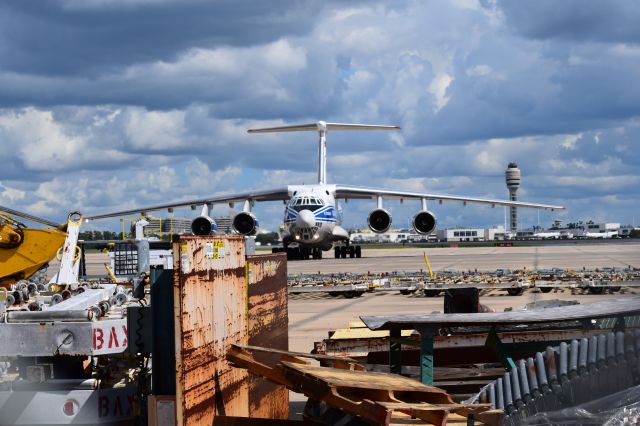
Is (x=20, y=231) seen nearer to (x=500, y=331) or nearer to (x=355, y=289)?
(x=500, y=331)

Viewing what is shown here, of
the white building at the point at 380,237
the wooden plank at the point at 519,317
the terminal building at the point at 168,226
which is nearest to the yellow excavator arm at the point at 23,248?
the wooden plank at the point at 519,317

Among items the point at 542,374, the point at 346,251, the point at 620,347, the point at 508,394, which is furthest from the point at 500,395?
the point at 346,251

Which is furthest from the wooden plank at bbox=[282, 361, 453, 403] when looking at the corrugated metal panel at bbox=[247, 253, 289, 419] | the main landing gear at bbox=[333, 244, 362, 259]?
the main landing gear at bbox=[333, 244, 362, 259]

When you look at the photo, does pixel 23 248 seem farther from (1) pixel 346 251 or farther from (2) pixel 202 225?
(1) pixel 346 251

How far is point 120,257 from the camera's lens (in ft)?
43.0

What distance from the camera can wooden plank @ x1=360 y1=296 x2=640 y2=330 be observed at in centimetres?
631

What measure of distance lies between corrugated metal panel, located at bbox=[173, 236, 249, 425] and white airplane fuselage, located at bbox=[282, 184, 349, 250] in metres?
30.8

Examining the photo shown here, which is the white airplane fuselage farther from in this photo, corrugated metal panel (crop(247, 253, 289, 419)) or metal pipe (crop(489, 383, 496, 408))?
metal pipe (crop(489, 383, 496, 408))

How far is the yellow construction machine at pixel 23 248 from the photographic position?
11.9 metres

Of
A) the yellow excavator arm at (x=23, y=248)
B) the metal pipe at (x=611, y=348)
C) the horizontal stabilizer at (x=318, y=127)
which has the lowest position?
the metal pipe at (x=611, y=348)

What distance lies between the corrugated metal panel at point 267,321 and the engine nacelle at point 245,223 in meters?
32.1

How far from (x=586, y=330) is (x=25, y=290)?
241 inches

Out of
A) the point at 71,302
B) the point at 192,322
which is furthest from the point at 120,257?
the point at 192,322

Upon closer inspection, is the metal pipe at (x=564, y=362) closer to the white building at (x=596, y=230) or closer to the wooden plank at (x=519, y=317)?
the wooden plank at (x=519, y=317)
